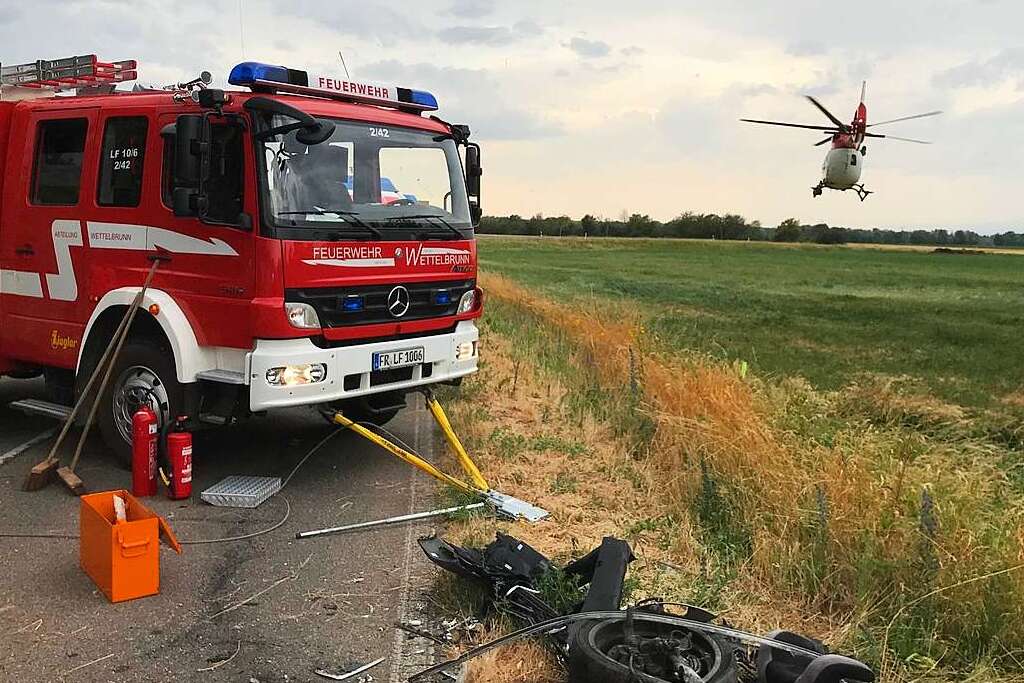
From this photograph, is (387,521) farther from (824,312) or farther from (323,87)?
(824,312)

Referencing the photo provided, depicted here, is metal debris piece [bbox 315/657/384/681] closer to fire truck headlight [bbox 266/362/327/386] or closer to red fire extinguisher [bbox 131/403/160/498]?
fire truck headlight [bbox 266/362/327/386]

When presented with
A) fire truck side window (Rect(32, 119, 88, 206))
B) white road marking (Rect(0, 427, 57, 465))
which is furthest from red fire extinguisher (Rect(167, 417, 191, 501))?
fire truck side window (Rect(32, 119, 88, 206))

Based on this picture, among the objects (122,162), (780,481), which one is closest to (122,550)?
(122,162)

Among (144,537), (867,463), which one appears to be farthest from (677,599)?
(144,537)

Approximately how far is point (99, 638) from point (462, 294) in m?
3.87

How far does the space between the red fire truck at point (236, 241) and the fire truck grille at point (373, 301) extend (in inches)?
0.6

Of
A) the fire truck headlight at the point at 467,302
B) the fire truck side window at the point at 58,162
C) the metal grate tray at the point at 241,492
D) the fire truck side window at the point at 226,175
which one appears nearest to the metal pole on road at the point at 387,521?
the metal grate tray at the point at 241,492

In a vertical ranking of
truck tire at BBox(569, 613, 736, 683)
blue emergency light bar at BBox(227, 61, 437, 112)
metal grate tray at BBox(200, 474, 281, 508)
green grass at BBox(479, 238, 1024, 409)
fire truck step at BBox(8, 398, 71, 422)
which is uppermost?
blue emergency light bar at BBox(227, 61, 437, 112)

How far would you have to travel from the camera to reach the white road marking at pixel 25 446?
283 inches

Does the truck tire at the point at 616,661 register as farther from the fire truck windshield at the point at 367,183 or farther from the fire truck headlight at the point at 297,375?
the fire truck windshield at the point at 367,183

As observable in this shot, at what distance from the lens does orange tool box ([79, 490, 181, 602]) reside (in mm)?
4586

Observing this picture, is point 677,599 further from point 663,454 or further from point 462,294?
point 462,294

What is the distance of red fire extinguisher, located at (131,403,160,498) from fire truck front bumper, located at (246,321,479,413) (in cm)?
79

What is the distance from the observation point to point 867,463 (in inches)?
245
